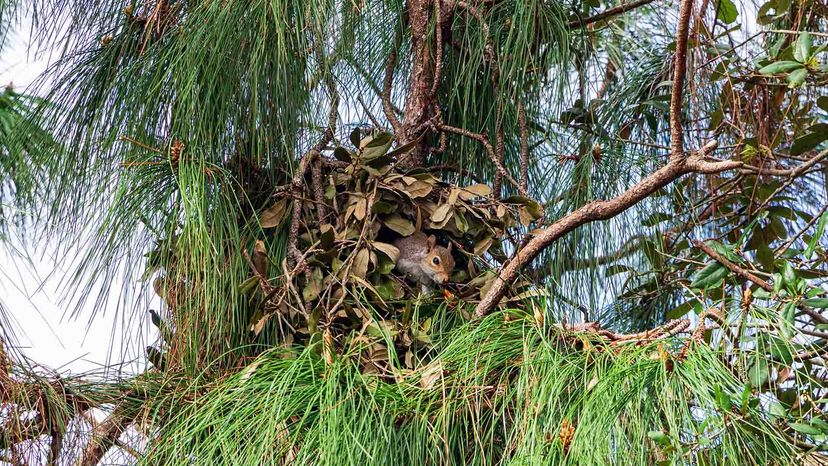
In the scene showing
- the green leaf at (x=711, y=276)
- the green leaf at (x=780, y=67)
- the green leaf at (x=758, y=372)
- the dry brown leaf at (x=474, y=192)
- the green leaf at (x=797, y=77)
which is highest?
the green leaf at (x=780, y=67)

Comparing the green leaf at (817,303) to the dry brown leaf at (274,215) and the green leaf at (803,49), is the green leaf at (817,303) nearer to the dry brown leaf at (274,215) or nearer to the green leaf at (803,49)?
the green leaf at (803,49)

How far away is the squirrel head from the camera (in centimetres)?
133

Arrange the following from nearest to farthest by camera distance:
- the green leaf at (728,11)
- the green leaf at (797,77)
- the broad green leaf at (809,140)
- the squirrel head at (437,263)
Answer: the green leaf at (797,77), the squirrel head at (437,263), the broad green leaf at (809,140), the green leaf at (728,11)

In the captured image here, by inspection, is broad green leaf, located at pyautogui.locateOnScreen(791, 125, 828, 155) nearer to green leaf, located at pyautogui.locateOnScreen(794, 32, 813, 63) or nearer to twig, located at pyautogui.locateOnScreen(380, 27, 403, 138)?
green leaf, located at pyautogui.locateOnScreen(794, 32, 813, 63)

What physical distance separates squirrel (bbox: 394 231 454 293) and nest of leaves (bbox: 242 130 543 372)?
0.6 inches

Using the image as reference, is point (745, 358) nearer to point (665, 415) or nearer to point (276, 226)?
point (665, 415)

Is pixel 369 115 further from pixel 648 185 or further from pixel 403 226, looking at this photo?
pixel 648 185

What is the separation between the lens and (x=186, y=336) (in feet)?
4.06

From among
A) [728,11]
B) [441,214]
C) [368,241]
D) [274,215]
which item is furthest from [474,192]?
[728,11]

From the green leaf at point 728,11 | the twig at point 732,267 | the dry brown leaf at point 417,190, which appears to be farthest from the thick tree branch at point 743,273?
the green leaf at point 728,11

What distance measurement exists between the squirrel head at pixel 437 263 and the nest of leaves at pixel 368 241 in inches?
0.8

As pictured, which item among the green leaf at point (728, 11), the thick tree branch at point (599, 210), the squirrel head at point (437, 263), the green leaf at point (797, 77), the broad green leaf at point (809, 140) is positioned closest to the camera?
the thick tree branch at point (599, 210)

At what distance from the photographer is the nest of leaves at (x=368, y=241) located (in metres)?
1.27

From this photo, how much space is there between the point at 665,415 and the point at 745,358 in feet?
0.36
